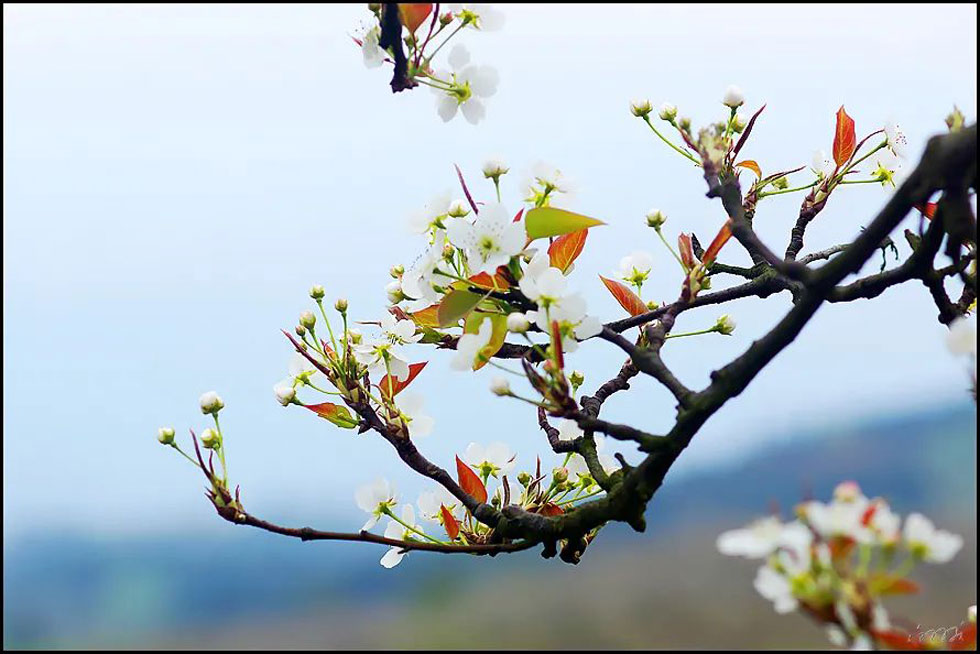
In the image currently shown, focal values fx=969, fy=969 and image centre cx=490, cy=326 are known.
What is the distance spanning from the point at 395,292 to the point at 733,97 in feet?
1.05

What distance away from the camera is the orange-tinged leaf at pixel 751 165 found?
32.3 inches

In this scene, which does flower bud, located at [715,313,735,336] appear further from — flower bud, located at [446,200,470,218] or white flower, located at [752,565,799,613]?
white flower, located at [752,565,799,613]

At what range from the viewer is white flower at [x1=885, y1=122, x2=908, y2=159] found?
856mm

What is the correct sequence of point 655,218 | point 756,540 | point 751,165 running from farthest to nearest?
point 751,165 < point 655,218 < point 756,540

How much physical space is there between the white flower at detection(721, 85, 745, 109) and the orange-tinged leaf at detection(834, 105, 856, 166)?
0.40 ft

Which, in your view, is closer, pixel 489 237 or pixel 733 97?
pixel 489 237

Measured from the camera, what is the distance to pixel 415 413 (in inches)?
30.0

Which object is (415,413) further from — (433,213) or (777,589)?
(777,589)

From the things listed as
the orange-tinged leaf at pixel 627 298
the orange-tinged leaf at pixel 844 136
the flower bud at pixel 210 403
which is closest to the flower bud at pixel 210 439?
the flower bud at pixel 210 403

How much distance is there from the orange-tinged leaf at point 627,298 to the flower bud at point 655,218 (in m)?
0.08

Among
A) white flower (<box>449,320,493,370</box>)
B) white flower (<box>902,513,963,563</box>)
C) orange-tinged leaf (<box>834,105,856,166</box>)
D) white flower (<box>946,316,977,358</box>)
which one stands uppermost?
orange-tinged leaf (<box>834,105,856,166</box>)

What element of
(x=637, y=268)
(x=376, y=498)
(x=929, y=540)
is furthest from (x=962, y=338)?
(x=376, y=498)

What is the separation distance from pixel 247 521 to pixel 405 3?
1.25 feet

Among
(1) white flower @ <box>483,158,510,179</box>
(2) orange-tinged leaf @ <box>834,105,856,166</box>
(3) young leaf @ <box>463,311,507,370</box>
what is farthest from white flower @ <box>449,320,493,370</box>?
(2) orange-tinged leaf @ <box>834,105,856,166</box>
